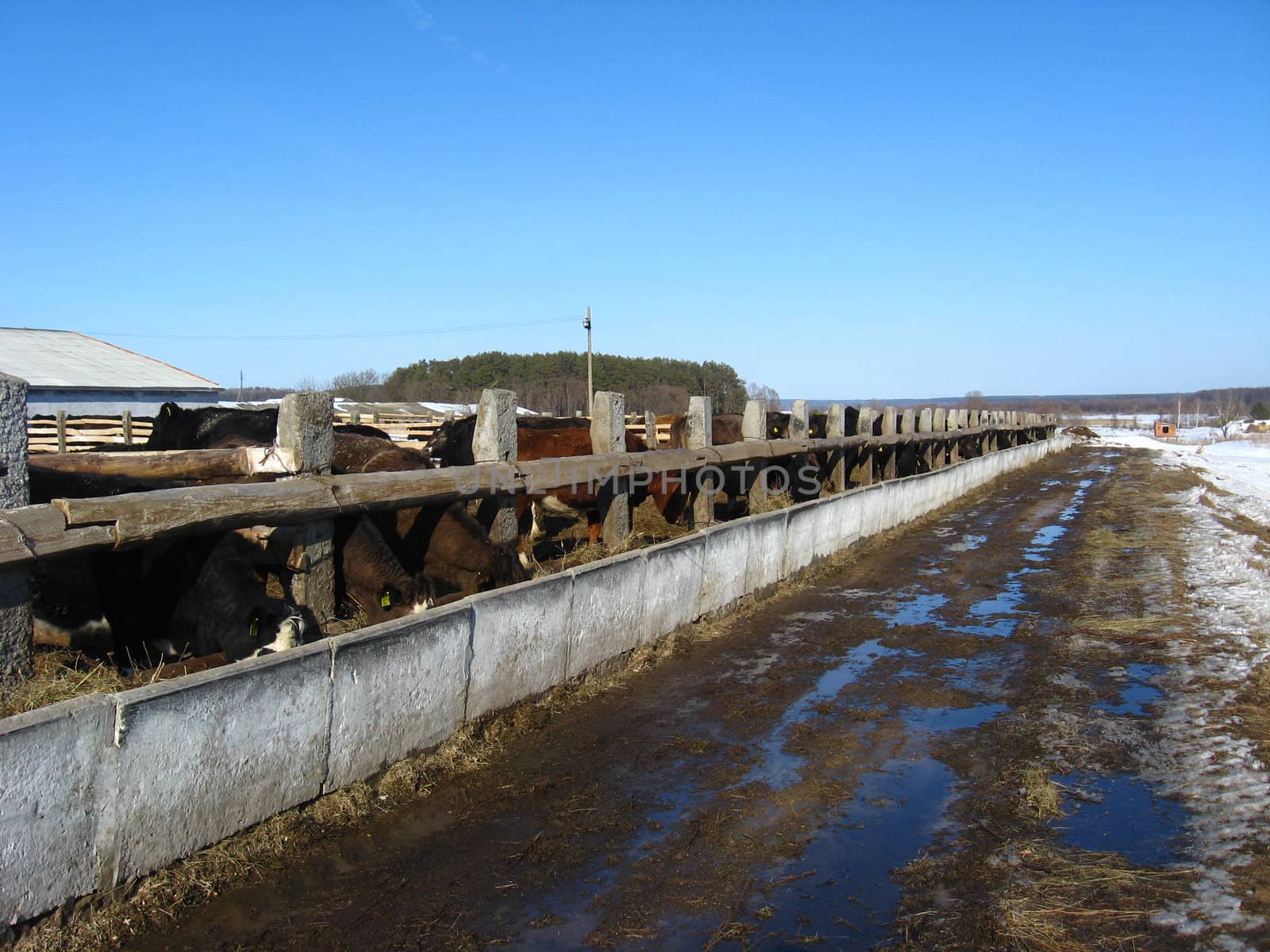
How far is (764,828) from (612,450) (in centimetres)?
460

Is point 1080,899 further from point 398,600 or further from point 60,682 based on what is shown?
point 60,682

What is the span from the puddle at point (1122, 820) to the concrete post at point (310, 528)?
377 cm

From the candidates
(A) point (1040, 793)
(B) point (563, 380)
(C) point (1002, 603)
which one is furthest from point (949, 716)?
(B) point (563, 380)

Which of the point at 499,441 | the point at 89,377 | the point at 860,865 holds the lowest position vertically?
the point at 860,865

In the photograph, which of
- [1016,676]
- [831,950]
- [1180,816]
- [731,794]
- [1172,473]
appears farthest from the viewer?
[1172,473]

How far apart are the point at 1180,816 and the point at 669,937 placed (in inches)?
93.0

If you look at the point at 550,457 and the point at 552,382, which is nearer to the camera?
the point at 550,457

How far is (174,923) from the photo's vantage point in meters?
3.12

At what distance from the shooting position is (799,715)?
5.50 meters

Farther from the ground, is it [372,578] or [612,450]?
[612,450]

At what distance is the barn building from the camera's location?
26.8m

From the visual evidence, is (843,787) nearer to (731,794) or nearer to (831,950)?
(731,794)

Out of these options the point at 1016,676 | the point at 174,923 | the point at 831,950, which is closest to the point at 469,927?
the point at 174,923

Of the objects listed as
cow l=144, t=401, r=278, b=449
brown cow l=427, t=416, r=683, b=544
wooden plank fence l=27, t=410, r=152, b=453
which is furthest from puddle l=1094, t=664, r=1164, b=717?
wooden plank fence l=27, t=410, r=152, b=453
